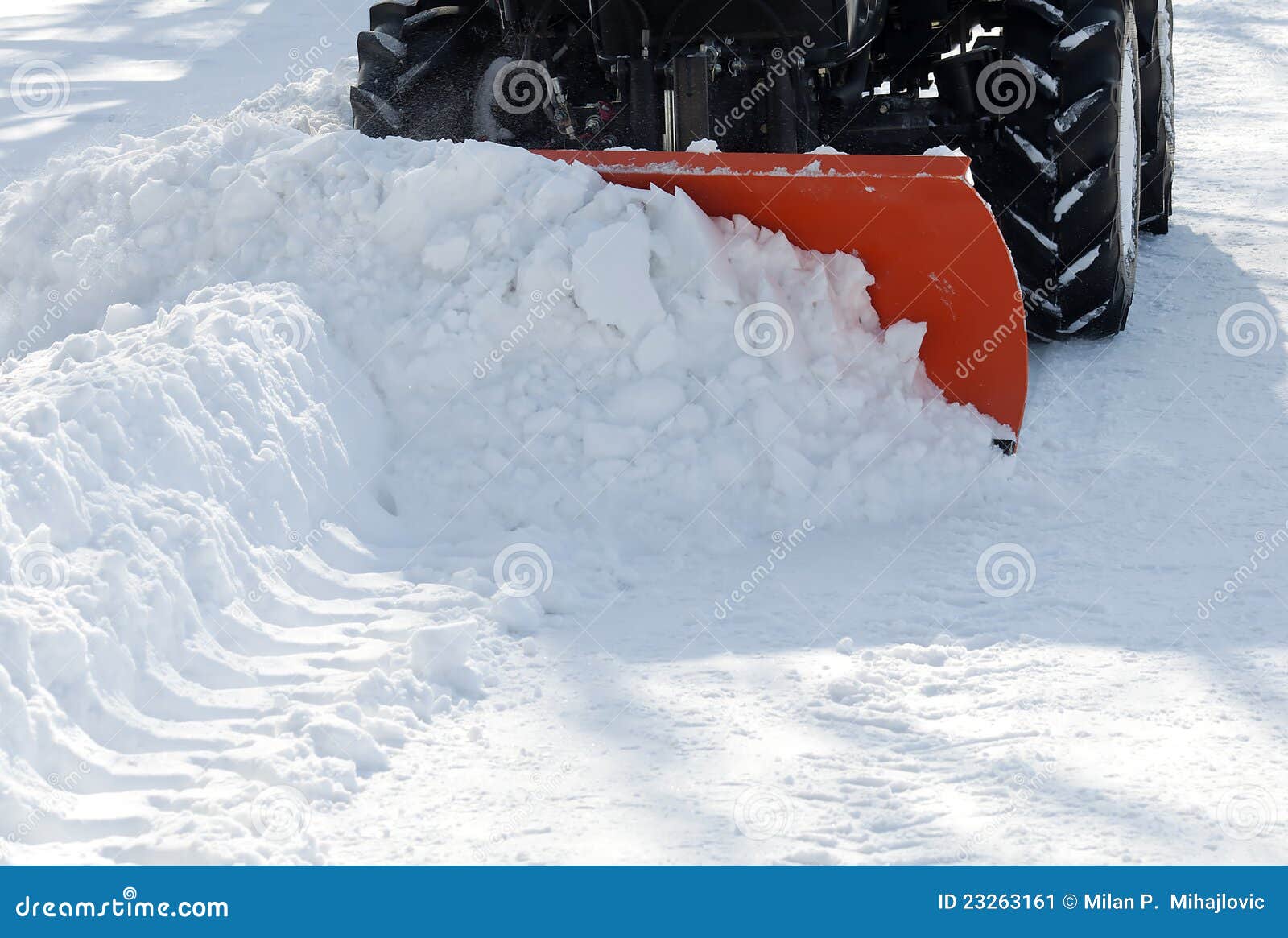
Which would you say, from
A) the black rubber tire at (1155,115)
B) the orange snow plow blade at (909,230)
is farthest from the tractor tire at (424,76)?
the black rubber tire at (1155,115)

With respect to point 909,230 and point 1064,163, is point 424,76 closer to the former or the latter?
point 909,230

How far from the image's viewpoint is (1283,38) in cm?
828

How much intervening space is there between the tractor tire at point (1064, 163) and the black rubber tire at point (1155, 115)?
93 cm

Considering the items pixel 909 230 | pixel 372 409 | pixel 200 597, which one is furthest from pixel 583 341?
pixel 200 597

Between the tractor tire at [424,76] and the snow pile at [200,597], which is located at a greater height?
the tractor tire at [424,76]

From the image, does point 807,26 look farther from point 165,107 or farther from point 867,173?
point 165,107

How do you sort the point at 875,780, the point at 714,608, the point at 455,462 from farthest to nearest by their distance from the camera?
the point at 455,462
the point at 714,608
the point at 875,780

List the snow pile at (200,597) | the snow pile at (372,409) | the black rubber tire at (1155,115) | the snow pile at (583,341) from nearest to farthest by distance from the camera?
1. the snow pile at (200,597)
2. the snow pile at (372,409)
3. the snow pile at (583,341)
4. the black rubber tire at (1155,115)

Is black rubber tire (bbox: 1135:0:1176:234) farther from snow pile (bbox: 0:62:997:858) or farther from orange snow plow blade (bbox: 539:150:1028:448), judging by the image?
snow pile (bbox: 0:62:997:858)

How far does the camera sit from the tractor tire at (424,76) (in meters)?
4.20

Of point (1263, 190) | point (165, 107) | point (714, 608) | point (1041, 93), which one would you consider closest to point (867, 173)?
point (1041, 93)

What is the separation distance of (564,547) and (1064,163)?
1879 mm

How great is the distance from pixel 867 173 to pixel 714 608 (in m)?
1.14

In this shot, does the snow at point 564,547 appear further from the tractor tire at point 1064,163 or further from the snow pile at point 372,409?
the tractor tire at point 1064,163
